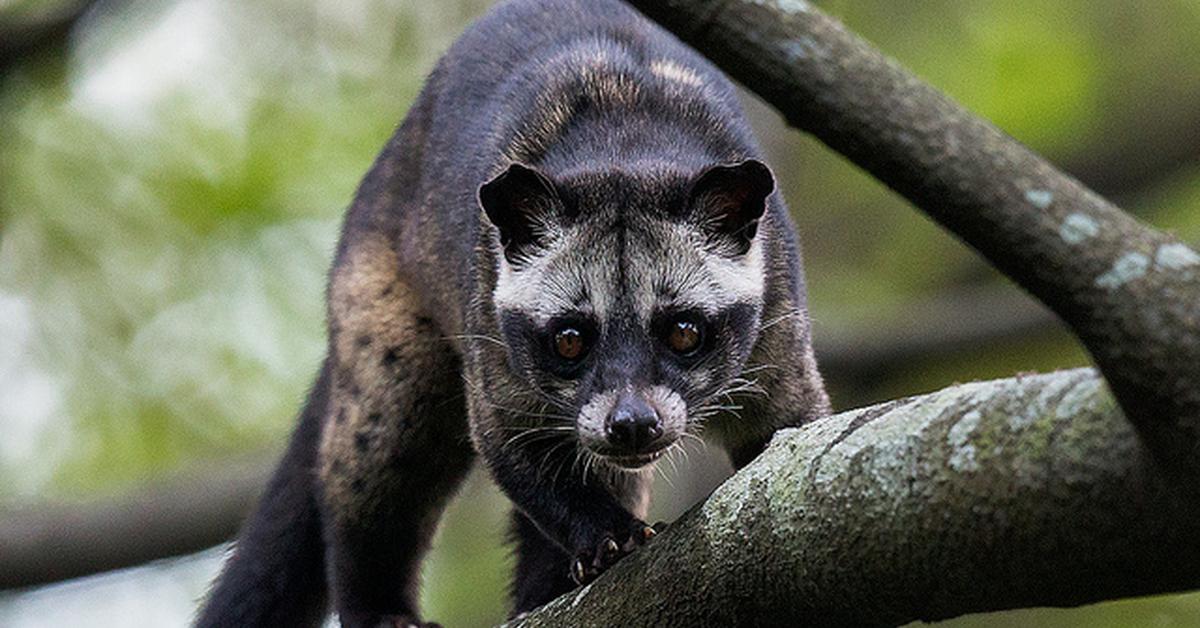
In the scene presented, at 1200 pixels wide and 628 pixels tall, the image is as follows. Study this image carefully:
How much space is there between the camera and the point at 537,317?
6500mm

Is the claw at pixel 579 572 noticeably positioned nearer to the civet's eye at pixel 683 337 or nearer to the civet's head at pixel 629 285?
the civet's head at pixel 629 285

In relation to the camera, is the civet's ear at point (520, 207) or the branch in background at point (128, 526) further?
the branch in background at point (128, 526)

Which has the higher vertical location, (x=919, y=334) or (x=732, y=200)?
(x=732, y=200)

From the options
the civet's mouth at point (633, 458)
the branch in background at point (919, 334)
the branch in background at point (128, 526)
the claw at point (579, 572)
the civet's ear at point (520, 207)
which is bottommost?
the branch in background at point (128, 526)

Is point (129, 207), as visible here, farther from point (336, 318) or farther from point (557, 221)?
point (557, 221)

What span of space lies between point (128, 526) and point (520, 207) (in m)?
5.67

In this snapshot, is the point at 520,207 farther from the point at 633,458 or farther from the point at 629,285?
the point at 633,458

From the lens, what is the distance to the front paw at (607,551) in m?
6.04

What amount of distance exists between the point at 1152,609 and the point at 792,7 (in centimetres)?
888

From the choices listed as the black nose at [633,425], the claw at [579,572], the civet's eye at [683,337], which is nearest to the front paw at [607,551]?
the claw at [579,572]

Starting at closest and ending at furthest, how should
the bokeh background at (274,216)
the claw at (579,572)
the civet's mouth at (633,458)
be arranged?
the civet's mouth at (633,458) < the claw at (579,572) < the bokeh background at (274,216)

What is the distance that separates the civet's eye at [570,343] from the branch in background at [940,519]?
1.19 meters

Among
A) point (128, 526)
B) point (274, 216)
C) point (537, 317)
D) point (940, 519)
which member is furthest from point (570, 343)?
point (274, 216)

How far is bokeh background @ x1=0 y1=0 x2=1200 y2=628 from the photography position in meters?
13.4
